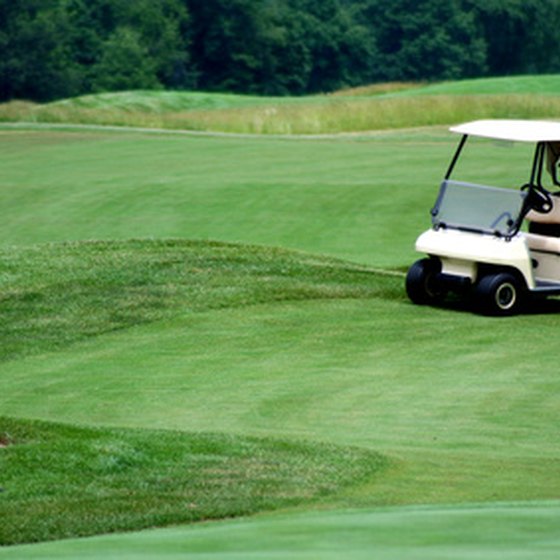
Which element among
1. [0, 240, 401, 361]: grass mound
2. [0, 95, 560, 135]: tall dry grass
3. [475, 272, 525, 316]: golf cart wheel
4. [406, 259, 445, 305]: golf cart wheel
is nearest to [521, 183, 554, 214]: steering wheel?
[475, 272, 525, 316]: golf cart wheel

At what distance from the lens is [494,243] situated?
13.9 meters

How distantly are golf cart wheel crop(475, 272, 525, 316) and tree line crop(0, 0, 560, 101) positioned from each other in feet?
256

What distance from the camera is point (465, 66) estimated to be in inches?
4550

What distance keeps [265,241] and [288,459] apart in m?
12.5

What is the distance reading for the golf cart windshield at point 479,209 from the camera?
14023 mm

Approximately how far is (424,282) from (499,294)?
2.64ft

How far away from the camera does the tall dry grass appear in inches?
1655

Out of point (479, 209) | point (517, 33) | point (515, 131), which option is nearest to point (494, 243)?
point (479, 209)

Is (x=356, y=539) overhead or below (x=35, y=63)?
overhead

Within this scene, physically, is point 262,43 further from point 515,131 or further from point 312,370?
point 312,370

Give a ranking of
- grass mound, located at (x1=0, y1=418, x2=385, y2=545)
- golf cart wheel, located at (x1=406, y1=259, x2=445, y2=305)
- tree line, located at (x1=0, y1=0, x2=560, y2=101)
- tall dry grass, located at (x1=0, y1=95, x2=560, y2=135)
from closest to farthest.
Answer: grass mound, located at (x1=0, y1=418, x2=385, y2=545)
golf cart wheel, located at (x1=406, y1=259, x2=445, y2=305)
tall dry grass, located at (x1=0, y1=95, x2=560, y2=135)
tree line, located at (x1=0, y1=0, x2=560, y2=101)

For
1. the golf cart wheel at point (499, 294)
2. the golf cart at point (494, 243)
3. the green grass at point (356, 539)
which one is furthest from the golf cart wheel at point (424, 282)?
the green grass at point (356, 539)

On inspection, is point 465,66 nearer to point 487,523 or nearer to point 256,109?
point 256,109

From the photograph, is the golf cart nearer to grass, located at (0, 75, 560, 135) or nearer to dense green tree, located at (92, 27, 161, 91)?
grass, located at (0, 75, 560, 135)
